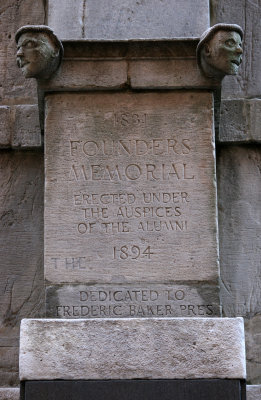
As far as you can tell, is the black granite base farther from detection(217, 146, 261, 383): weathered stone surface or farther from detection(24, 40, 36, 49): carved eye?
detection(24, 40, 36, 49): carved eye

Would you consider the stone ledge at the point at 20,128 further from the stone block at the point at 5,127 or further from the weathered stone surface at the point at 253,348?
the weathered stone surface at the point at 253,348

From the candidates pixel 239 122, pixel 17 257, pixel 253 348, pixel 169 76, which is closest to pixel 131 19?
pixel 169 76

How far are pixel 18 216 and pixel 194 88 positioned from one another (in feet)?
4.80

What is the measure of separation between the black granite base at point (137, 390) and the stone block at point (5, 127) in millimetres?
1820

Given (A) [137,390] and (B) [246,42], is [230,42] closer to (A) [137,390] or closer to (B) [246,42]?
(B) [246,42]

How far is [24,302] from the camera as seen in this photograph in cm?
567

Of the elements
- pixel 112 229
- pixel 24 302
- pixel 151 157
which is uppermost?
pixel 151 157

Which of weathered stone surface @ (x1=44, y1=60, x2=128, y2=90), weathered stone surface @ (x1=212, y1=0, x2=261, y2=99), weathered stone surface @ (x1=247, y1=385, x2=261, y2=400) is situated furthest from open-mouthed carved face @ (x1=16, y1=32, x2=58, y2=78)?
weathered stone surface @ (x1=247, y1=385, x2=261, y2=400)

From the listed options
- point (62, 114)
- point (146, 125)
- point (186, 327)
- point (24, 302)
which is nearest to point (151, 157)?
point (146, 125)

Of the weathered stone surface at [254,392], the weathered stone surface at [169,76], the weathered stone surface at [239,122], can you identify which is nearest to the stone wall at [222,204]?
the weathered stone surface at [239,122]

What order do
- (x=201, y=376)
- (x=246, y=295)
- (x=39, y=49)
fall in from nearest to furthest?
(x=201, y=376), (x=39, y=49), (x=246, y=295)

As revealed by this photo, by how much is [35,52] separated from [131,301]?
54.1 inches

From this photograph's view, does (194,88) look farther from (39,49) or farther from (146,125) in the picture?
(39,49)

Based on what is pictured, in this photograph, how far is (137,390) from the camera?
452cm
